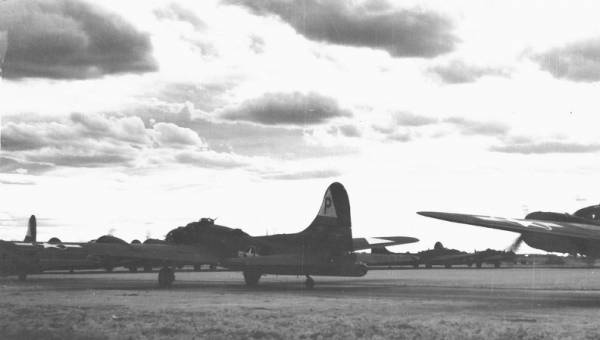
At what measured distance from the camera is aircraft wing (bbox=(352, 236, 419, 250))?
32716mm

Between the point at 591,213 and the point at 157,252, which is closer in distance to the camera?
the point at 591,213

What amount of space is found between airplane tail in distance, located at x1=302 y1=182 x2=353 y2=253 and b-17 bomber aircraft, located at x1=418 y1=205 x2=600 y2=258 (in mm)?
7112

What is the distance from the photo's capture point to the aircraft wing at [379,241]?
32.7m

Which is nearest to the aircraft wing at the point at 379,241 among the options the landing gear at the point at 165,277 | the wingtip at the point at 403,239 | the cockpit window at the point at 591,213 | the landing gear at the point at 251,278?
the wingtip at the point at 403,239

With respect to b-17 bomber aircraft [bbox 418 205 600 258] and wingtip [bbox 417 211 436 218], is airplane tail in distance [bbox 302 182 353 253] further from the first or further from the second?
wingtip [bbox 417 211 436 218]

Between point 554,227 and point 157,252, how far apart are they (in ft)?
58.7

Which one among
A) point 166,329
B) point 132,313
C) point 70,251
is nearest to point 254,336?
point 166,329

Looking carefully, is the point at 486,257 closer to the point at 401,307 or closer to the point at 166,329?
the point at 401,307

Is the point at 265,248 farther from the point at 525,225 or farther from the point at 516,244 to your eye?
the point at 525,225

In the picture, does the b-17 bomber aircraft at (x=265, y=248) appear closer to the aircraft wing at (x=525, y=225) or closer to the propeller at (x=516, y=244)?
the propeller at (x=516, y=244)

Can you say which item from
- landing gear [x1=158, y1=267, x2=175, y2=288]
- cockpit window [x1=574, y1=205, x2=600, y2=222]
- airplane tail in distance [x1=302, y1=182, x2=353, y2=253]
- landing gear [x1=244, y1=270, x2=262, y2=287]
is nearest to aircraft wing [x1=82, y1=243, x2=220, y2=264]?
landing gear [x1=158, y1=267, x2=175, y2=288]

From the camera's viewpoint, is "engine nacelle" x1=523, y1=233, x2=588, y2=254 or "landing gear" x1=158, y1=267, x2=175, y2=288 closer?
"engine nacelle" x1=523, y1=233, x2=588, y2=254

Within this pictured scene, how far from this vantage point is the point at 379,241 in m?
33.8

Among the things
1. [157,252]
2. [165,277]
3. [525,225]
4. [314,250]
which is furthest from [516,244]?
[157,252]
